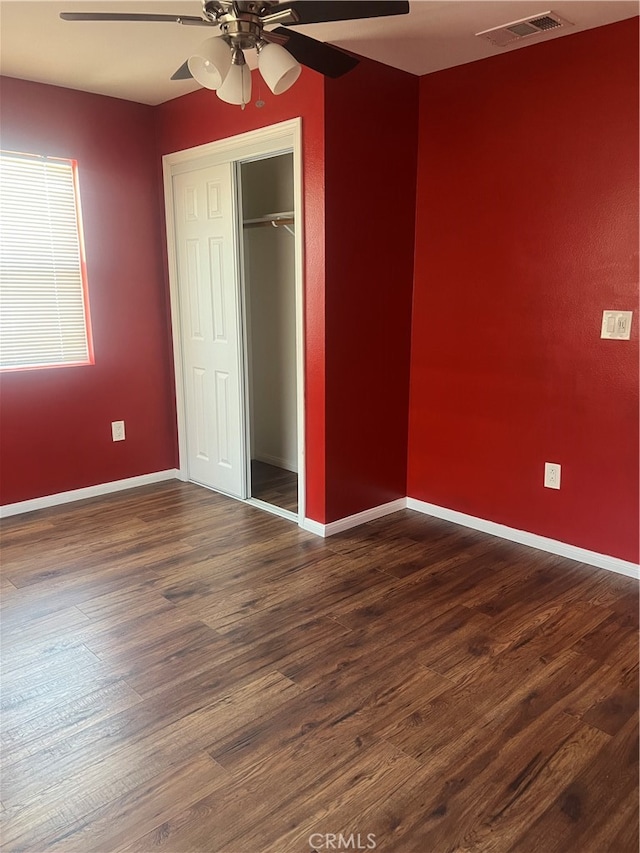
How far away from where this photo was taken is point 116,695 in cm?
223

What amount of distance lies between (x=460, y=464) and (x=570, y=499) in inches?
26.7

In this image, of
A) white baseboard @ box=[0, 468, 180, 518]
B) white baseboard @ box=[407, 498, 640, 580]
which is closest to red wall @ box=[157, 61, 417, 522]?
white baseboard @ box=[407, 498, 640, 580]

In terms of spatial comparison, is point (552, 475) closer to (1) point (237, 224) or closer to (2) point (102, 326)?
(1) point (237, 224)

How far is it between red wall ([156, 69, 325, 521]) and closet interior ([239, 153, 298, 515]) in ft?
2.33

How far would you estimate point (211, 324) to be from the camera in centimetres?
411

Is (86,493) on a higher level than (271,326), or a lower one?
lower

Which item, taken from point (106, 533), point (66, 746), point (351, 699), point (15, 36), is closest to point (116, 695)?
point (66, 746)

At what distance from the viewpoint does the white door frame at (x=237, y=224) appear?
3307 mm

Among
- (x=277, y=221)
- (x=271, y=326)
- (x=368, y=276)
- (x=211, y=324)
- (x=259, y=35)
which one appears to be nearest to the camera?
(x=259, y=35)

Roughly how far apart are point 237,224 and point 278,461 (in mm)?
1921

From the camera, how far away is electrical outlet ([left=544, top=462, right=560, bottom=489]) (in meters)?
3.26

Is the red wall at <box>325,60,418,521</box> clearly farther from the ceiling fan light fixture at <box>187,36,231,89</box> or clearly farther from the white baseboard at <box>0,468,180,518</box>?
the white baseboard at <box>0,468,180,518</box>

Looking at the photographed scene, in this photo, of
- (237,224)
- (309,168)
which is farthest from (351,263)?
(237,224)

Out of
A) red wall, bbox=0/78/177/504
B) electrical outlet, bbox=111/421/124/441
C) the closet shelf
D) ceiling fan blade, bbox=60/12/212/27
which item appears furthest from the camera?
electrical outlet, bbox=111/421/124/441
